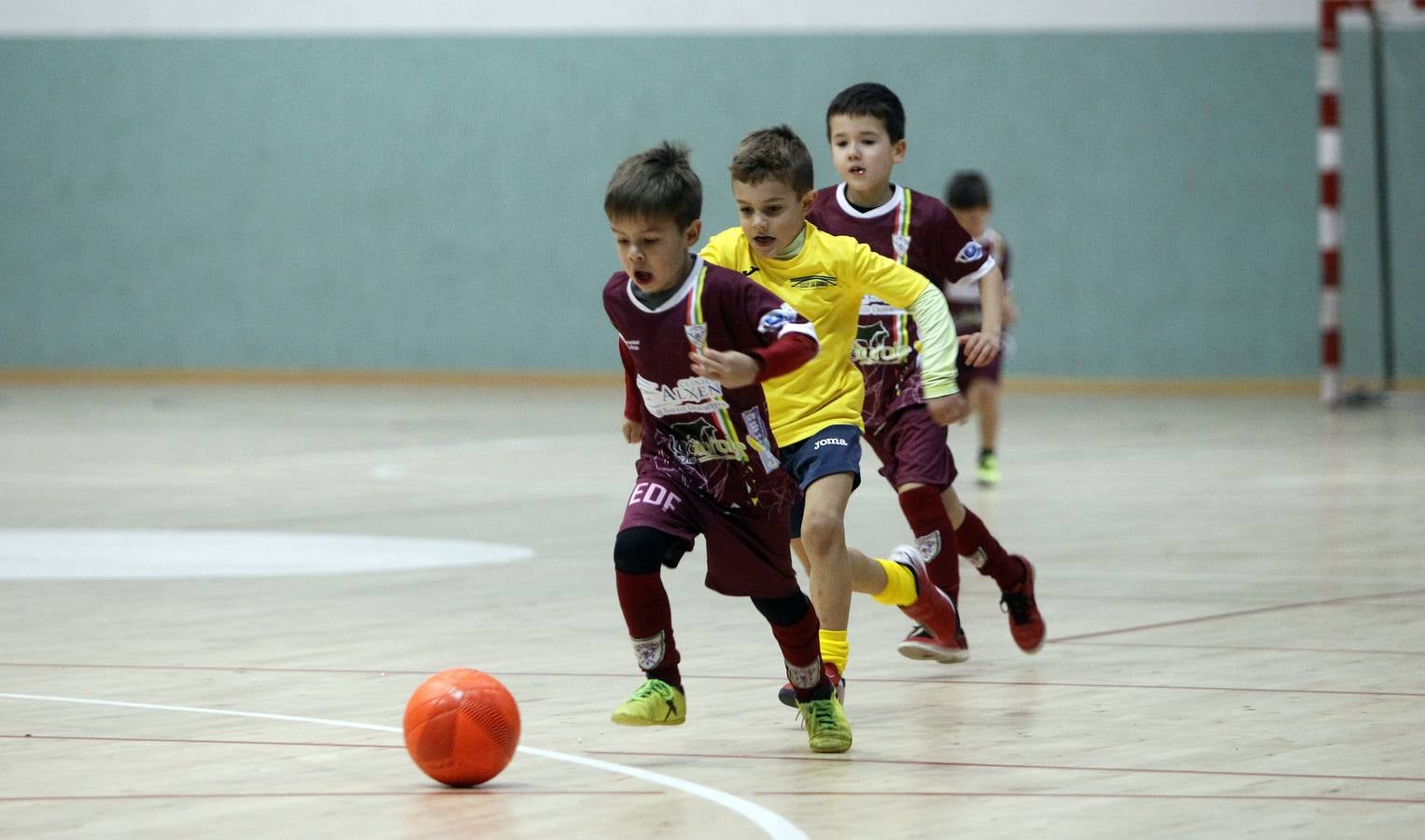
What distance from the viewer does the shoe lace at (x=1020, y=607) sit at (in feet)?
21.3

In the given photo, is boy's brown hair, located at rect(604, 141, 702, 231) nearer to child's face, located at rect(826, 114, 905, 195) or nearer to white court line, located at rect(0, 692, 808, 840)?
white court line, located at rect(0, 692, 808, 840)

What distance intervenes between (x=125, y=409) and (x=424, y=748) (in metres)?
14.5

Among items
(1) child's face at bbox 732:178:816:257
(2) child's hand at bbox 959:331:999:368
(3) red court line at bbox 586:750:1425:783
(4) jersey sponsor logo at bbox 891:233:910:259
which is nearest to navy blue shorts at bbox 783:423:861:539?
(1) child's face at bbox 732:178:816:257

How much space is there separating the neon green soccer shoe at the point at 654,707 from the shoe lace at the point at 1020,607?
173cm

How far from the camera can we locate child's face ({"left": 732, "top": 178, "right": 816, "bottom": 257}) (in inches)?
216

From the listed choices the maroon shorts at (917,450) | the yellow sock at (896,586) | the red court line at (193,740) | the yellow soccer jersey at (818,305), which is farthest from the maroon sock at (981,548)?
the red court line at (193,740)

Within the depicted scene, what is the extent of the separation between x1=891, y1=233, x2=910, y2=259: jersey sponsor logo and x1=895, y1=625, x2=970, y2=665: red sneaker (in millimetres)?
1194

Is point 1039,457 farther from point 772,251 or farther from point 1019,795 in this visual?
point 1019,795

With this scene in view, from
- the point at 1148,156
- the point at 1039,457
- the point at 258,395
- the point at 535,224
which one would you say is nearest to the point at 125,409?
the point at 258,395

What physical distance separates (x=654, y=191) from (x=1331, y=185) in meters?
14.3

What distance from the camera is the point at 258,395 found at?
20156 mm

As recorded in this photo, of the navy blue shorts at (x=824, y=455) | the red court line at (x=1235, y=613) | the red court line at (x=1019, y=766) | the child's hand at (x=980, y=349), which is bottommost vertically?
the red court line at (x=1235, y=613)

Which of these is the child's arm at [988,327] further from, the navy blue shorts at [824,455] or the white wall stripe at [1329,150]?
the white wall stripe at [1329,150]

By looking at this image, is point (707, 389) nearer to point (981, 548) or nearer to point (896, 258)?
point (896, 258)
